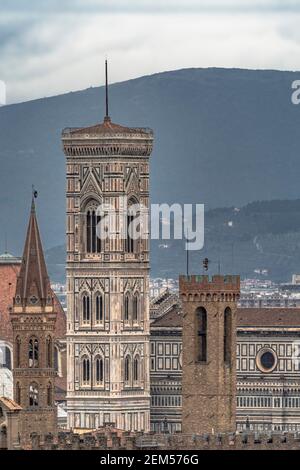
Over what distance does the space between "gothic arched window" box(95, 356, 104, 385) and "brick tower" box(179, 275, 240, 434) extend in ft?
110

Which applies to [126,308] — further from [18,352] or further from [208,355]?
[208,355]

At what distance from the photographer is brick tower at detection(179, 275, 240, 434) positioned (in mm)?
154250

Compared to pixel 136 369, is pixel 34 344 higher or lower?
lower

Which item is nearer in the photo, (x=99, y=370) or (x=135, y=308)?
(x=99, y=370)

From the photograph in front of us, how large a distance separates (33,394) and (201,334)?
977cm

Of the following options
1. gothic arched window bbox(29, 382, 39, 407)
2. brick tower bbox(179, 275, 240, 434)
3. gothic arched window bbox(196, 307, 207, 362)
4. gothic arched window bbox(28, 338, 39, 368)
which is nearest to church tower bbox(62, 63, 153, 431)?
gothic arched window bbox(28, 338, 39, 368)

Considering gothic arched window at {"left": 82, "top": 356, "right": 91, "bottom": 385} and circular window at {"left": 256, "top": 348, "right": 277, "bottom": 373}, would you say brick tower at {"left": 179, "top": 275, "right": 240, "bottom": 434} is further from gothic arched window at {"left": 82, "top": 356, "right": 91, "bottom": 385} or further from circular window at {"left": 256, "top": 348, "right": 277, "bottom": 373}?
circular window at {"left": 256, "top": 348, "right": 277, "bottom": 373}

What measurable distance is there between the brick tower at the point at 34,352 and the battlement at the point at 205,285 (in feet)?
24.2

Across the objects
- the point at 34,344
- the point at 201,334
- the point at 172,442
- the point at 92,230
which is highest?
the point at 92,230

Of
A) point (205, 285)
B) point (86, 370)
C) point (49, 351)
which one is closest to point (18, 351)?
point (49, 351)

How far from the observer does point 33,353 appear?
164m

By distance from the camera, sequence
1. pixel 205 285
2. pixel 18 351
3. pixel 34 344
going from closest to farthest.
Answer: pixel 205 285 < pixel 18 351 < pixel 34 344
